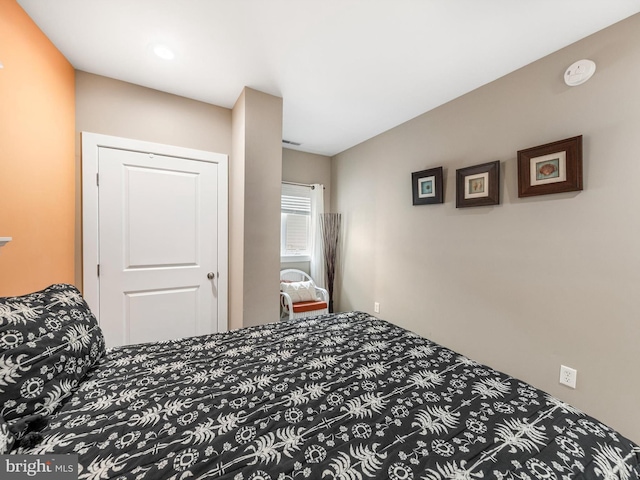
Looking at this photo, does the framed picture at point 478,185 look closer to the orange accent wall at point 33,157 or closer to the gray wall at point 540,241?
the gray wall at point 540,241

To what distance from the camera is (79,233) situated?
6.78 feet

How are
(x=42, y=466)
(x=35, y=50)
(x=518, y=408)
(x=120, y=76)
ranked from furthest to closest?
(x=120, y=76) < (x=35, y=50) < (x=518, y=408) < (x=42, y=466)

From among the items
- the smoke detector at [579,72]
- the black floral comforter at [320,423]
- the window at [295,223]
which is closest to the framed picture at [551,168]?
the smoke detector at [579,72]

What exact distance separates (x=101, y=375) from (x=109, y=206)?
5.07ft

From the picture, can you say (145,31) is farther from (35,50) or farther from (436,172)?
(436,172)

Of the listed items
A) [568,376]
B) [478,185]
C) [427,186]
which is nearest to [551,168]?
[478,185]

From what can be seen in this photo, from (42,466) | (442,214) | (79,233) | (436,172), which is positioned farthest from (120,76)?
(442,214)

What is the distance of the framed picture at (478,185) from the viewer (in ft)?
6.95

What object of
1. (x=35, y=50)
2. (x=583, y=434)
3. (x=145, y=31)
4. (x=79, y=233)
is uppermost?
(x=145, y=31)

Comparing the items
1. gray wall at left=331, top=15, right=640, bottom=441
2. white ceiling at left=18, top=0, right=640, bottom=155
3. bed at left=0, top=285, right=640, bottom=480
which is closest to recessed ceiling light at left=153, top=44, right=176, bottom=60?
white ceiling at left=18, top=0, right=640, bottom=155

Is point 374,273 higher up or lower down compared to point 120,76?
lower down

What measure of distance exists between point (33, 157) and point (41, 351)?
1.37m

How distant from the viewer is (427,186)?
267cm

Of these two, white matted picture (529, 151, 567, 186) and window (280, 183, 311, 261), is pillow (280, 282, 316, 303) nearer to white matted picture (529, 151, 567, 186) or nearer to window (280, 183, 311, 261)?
window (280, 183, 311, 261)
